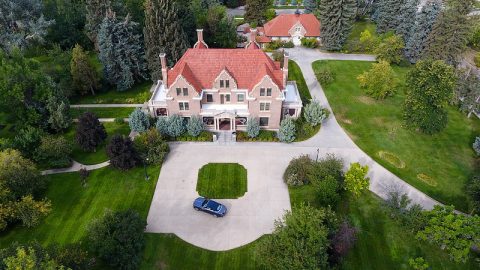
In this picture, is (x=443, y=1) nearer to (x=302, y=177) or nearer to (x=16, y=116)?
(x=302, y=177)

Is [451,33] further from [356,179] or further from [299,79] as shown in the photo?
[356,179]

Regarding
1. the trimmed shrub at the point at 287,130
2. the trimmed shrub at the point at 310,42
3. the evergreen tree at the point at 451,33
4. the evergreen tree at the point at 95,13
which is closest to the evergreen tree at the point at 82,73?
the evergreen tree at the point at 95,13

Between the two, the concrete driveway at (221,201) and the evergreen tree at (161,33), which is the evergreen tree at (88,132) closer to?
the concrete driveway at (221,201)

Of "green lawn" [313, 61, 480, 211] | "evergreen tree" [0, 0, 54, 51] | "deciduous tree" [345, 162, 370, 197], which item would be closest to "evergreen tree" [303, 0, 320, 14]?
"green lawn" [313, 61, 480, 211]

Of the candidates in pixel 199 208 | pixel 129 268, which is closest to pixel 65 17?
pixel 199 208

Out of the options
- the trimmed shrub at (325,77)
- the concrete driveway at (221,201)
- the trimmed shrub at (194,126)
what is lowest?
the concrete driveway at (221,201)

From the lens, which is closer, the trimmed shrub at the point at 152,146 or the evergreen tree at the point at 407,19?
the trimmed shrub at the point at 152,146

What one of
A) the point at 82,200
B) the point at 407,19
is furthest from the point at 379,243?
the point at 407,19
